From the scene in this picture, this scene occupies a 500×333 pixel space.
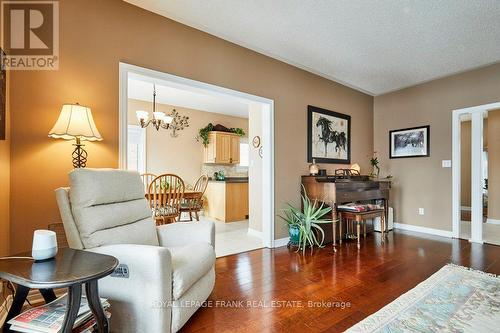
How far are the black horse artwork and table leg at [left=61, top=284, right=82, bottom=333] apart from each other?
3581 millimetres

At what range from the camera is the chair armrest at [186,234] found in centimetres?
197

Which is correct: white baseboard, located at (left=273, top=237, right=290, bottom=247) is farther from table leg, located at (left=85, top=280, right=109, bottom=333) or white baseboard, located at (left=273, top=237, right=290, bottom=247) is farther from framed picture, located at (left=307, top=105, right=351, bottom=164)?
table leg, located at (left=85, top=280, right=109, bottom=333)

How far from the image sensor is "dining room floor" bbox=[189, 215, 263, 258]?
3.18m

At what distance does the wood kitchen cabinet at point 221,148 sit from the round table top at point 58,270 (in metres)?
4.53

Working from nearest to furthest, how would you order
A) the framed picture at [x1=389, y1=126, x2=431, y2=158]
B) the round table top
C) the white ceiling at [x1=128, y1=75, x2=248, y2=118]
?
the round table top < the framed picture at [x1=389, y1=126, x2=431, y2=158] < the white ceiling at [x1=128, y1=75, x2=248, y2=118]

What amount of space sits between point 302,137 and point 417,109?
231 centimetres

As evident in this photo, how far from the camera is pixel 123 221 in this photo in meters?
→ 1.72

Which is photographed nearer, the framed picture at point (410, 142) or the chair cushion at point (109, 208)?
the chair cushion at point (109, 208)

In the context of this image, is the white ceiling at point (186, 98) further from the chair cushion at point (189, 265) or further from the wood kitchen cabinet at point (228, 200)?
the chair cushion at point (189, 265)

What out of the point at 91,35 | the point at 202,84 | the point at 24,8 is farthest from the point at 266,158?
the point at 24,8

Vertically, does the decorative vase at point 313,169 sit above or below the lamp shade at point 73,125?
below

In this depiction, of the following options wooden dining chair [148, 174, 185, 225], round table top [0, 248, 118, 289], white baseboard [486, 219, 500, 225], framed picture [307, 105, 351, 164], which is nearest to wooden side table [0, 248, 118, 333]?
round table top [0, 248, 118, 289]

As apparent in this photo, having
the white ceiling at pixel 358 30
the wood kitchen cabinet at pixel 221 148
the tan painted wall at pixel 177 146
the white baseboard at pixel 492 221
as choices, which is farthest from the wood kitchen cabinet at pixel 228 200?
the white baseboard at pixel 492 221

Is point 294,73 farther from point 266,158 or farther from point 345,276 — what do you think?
point 345,276
